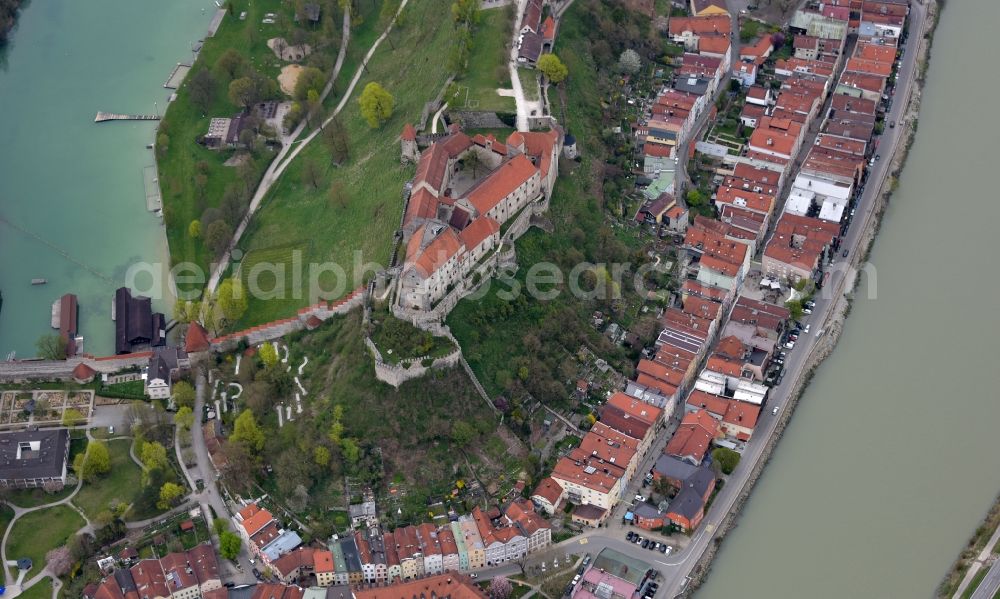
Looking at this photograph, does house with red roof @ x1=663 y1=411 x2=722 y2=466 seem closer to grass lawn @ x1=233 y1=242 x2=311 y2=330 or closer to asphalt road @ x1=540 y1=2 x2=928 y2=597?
asphalt road @ x1=540 y1=2 x2=928 y2=597

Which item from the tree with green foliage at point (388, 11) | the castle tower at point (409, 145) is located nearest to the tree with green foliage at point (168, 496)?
the castle tower at point (409, 145)

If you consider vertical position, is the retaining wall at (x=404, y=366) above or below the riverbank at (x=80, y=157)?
above

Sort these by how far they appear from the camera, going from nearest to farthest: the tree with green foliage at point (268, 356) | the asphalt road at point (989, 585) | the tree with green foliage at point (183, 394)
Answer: the asphalt road at point (989, 585), the tree with green foliage at point (183, 394), the tree with green foliage at point (268, 356)

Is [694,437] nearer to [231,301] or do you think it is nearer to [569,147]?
[569,147]

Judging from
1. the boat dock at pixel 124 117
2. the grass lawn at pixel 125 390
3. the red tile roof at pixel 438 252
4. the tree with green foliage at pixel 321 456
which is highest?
the red tile roof at pixel 438 252

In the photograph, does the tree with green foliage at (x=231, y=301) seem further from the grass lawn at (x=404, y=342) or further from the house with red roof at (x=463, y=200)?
the house with red roof at (x=463, y=200)
